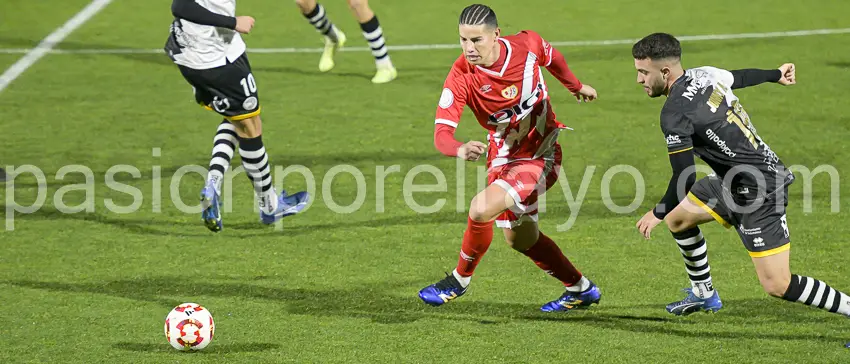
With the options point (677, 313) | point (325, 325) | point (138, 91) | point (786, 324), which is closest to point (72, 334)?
point (325, 325)

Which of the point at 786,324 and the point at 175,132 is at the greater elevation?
the point at 175,132

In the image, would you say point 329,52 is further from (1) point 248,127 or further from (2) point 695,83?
(2) point 695,83

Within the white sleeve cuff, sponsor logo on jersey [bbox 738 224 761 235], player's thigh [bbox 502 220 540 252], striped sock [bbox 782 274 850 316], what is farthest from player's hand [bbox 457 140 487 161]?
striped sock [bbox 782 274 850 316]

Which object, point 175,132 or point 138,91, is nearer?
point 175,132

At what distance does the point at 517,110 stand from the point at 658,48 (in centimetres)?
102

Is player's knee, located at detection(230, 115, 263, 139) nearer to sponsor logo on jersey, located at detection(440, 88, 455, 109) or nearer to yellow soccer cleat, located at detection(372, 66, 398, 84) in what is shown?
sponsor logo on jersey, located at detection(440, 88, 455, 109)

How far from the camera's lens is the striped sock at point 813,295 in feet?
19.1

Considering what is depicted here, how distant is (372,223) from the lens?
8.62 metres

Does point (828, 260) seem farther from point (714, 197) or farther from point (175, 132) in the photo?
point (175, 132)

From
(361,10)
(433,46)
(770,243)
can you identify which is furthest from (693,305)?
(433,46)

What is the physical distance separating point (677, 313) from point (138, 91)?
7590 millimetres

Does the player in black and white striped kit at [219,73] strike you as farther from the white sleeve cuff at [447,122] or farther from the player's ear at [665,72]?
the player's ear at [665,72]

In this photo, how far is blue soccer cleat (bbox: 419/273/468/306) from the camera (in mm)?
6652

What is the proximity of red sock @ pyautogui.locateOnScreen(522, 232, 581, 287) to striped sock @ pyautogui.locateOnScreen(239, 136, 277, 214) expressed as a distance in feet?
8.11
